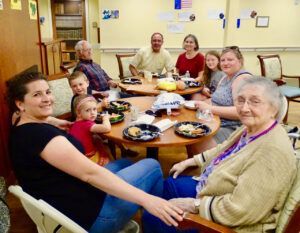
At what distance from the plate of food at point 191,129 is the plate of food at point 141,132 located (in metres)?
0.15

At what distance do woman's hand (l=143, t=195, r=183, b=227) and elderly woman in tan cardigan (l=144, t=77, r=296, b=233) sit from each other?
0.47 feet

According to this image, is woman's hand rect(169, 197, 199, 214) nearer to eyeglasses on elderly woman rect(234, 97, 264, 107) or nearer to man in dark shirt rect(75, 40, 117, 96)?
eyeglasses on elderly woman rect(234, 97, 264, 107)

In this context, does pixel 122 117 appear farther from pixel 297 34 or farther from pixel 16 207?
pixel 297 34

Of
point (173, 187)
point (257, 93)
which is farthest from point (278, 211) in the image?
point (173, 187)

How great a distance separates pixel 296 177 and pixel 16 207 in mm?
2026

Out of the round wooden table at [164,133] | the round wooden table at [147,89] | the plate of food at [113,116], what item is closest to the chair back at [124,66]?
the round wooden table at [147,89]

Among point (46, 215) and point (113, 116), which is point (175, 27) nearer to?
point (113, 116)

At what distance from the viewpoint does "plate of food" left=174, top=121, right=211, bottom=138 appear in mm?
1777

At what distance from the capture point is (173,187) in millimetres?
1593

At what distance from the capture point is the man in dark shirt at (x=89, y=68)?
3.26 metres

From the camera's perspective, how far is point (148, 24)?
5.50 metres

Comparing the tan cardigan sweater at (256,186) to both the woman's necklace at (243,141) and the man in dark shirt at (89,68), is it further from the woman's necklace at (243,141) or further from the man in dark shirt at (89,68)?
the man in dark shirt at (89,68)

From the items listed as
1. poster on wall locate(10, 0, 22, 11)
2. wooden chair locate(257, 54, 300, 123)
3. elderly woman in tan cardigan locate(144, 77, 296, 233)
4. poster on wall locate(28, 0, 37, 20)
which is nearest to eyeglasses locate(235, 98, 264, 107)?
elderly woman in tan cardigan locate(144, 77, 296, 233)

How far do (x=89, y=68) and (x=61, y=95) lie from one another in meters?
0.78
